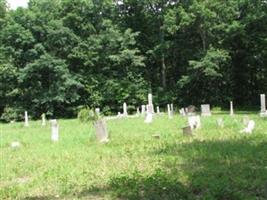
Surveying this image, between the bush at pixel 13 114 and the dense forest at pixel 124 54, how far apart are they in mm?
80

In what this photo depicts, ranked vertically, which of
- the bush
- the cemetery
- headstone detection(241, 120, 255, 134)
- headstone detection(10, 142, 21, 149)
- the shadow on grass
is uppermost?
the cemetery

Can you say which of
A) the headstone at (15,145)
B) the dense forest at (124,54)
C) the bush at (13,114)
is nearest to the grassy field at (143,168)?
the headstone at (15,145)

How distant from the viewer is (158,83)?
4838cm

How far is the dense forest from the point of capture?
4275 cm

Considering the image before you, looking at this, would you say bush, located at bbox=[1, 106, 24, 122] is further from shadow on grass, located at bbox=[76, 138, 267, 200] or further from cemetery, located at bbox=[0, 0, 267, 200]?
shadow on grass, located at bbox=[76, 138, 267, 200]

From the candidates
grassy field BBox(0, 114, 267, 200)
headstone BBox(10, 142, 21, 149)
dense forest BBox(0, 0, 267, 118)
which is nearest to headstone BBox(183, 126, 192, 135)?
grassy field BBox(0, 114, 267, 200)

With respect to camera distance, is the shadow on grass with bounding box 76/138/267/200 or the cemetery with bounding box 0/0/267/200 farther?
the cemetery with bounding box 0/0/267/200

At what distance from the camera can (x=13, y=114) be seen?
42.7 metres

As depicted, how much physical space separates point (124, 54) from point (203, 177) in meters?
35.7

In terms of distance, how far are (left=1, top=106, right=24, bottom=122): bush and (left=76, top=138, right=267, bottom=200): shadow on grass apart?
1241 inches

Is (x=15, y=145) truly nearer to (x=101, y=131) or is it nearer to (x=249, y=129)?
(x=101, y=131)

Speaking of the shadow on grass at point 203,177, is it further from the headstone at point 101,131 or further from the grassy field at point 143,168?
the headstone at point 101,131

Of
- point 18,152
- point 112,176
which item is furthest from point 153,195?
point 18,152

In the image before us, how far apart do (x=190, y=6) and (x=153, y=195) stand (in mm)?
35928
